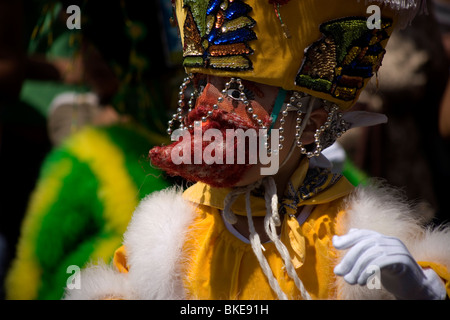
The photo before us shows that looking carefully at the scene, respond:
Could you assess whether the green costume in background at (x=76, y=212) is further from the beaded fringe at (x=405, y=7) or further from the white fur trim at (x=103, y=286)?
the beaded fringe at (x=405, y=7)

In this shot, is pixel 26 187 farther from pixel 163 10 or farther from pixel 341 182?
pixel 341 182

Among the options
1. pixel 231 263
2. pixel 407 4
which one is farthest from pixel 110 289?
pixel 407 4

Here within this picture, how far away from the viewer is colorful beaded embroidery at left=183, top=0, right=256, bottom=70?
52.0 inches

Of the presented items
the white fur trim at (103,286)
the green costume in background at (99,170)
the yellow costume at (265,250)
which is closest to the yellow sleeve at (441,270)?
the yellow costume at (265,250)

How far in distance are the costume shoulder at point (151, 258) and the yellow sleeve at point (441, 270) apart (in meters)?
0.57

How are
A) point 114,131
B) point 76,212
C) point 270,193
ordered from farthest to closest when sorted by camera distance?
point 114,131
point 76,212
point 270,193

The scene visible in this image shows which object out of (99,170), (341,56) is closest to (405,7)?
(341,56)

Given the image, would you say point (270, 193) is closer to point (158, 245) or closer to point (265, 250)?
point (265, 250)

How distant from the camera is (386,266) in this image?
47.2 inches

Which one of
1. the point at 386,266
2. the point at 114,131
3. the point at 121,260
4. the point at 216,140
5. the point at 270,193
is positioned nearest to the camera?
the point at 386,266

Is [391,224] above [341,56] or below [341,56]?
below

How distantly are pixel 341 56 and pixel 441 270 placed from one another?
527 mm

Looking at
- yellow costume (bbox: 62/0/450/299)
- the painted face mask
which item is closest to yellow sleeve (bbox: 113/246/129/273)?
yellow costume (bbox: 62/0/450/299)

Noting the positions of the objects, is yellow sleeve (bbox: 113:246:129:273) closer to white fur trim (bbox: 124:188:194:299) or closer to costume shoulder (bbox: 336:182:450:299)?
white fur trim (bbox: 124:188:194:299)
